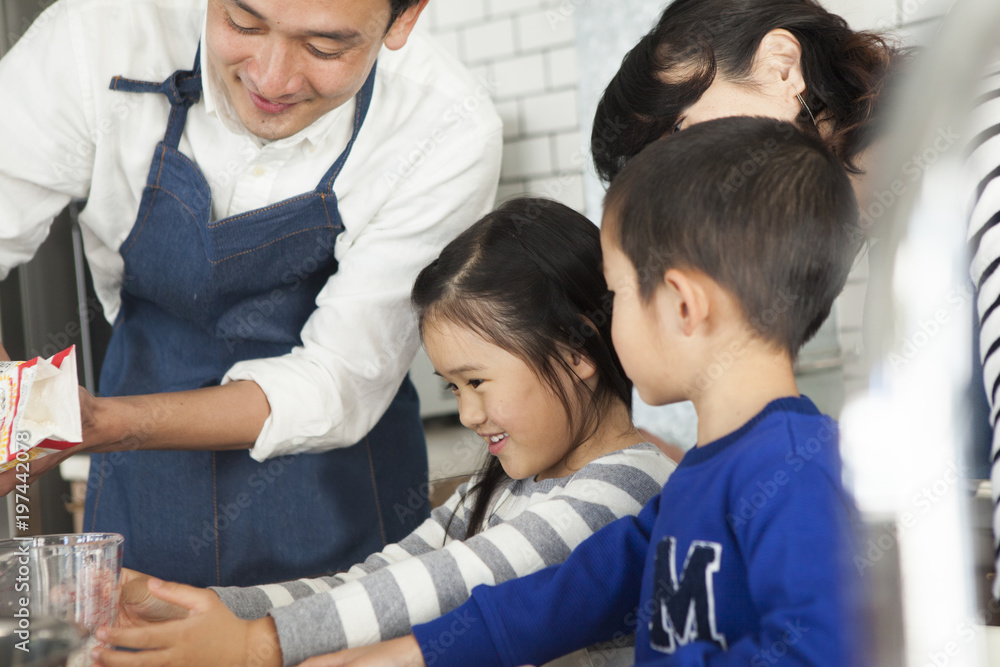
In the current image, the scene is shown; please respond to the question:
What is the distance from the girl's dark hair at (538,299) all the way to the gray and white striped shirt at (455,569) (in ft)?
0.35

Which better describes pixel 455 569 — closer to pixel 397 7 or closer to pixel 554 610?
pixel 554 610

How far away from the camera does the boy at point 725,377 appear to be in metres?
0.67

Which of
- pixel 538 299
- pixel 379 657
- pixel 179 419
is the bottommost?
pixel 379 657

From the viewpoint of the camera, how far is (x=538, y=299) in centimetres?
120

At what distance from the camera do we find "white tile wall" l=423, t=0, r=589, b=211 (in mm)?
2639

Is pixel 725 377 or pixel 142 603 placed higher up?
pixel 725 377

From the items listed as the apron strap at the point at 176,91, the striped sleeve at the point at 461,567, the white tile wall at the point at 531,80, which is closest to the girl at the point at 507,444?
the striped sleeve at the point at 461,567

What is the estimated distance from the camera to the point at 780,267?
75 cm

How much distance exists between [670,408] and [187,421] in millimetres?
1565

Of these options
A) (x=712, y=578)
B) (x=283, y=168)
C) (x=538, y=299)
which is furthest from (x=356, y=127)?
(x=712, y=578)

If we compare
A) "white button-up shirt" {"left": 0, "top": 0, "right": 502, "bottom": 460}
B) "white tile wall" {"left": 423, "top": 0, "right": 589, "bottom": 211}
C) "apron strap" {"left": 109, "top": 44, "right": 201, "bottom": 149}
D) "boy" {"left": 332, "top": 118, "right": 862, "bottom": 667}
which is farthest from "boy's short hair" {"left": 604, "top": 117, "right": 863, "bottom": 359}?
"white tile wall" {"left": 423, "top": 0, "right": 589, "bottom": 211}

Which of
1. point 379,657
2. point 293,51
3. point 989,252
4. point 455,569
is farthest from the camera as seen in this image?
point 293,51

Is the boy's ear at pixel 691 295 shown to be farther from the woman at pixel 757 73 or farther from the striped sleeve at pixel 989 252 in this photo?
the woman at pixel 757 73

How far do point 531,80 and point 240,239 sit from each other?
5.30ft
